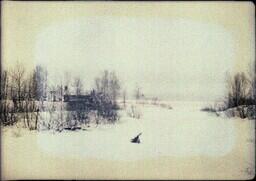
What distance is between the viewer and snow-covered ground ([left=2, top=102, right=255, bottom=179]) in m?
1.49

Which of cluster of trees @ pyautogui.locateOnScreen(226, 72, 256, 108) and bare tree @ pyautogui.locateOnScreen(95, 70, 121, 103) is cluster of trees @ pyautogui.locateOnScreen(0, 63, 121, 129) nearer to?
bare tree @ pyautogui.locateOnScreen(95, 70, 121, 103)

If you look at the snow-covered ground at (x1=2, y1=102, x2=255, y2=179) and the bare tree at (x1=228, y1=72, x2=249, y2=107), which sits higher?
the bare tree at (x1=228, y1=72, x2=249, y2=107)

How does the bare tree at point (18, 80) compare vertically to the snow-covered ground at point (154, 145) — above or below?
above

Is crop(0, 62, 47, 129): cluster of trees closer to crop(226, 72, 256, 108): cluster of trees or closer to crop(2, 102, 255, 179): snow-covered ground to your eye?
crop(2, 102, 255, 179): snow-covered ground

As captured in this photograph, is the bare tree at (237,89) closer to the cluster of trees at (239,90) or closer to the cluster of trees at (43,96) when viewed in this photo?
the cluster of trees at (239,90)

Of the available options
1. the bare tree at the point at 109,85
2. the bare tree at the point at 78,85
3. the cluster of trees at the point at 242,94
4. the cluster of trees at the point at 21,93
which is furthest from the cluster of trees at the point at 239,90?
the cluster of trees at the point at 21,93

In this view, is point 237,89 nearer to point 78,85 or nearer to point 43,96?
point 78,85

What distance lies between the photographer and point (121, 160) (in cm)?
150

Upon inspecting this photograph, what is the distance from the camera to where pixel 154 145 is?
4.95ft

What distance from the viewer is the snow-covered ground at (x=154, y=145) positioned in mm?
1490

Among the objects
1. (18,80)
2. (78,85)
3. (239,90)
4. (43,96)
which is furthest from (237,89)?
(18,80)

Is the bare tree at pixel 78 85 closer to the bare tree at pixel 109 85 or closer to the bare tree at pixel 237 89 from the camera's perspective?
the bare tree at pixel 109 85

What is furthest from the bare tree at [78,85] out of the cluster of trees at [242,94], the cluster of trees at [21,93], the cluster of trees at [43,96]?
the cluster of trees at [242,94]

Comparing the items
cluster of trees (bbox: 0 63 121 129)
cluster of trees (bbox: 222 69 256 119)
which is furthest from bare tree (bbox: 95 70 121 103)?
cluster of trees (bbox: 222 69 256 119)
